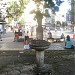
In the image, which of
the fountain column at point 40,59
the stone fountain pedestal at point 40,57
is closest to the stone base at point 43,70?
the stone fountain pedestal at point 40,57

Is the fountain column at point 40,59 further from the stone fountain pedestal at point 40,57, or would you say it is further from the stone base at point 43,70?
the stone base at point 43,70

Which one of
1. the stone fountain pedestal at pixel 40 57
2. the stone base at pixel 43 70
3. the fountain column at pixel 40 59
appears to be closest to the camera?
the stone base at pixel 43 70

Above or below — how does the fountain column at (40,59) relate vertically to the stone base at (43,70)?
above

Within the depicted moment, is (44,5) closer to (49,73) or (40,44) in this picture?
(40,44)

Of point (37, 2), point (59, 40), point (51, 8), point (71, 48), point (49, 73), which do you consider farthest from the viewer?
point (59, 40)

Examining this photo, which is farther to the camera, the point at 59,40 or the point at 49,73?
the point at 59,40

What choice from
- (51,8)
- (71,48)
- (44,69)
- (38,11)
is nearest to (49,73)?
(44,69)

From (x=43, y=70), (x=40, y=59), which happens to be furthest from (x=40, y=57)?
(x=43, y=70)

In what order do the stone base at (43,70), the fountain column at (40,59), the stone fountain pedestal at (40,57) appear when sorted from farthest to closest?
the fountain column at (40,59)
the stone fountain pedestal at (40,57)
the stone base at (43,70)

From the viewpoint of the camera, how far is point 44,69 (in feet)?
34.6

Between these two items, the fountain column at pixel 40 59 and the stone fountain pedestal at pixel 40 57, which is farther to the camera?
the fountain column at pixel 40 59

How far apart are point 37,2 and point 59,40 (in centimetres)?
1596

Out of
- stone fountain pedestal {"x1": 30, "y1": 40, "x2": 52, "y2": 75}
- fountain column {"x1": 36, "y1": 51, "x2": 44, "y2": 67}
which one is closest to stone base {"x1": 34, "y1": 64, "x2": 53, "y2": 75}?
stone fountain pedestal {"x1": 30, "y1": 40, "x2": 52, "y2": 75}

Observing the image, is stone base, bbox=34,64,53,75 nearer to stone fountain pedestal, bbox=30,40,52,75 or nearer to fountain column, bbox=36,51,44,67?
stone fountain pedestal, bbox=30,40,52,75
